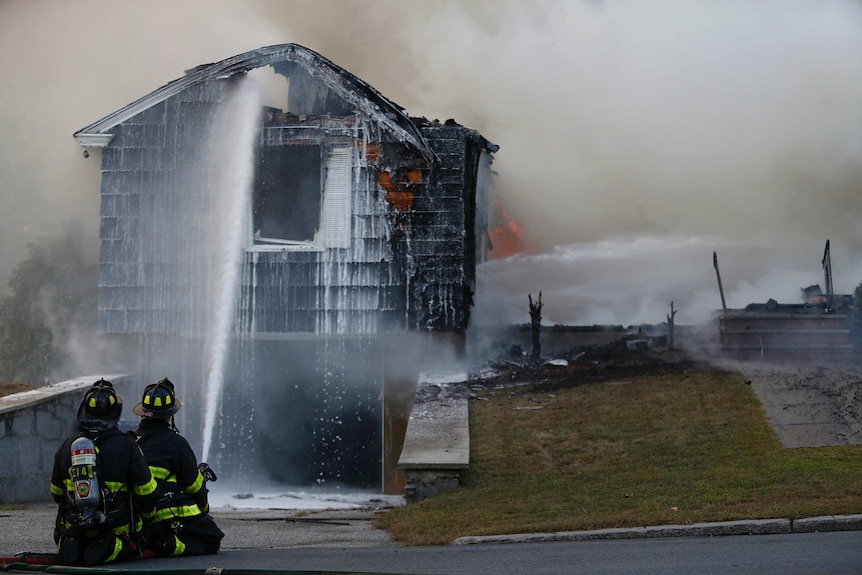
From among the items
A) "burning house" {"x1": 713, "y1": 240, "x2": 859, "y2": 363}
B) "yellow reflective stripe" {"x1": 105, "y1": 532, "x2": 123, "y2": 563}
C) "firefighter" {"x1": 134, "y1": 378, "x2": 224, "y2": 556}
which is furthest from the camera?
"burning house" {"x1": 713, "y1": 240, "x2": 859, "y2": 363}

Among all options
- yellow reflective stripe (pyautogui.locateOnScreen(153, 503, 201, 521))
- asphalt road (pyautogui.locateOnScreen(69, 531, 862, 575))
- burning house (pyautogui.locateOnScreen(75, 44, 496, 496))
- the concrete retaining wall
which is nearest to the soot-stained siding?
→ burning house (pyautogui.locateOnScreen(75, 44, 496, 496))

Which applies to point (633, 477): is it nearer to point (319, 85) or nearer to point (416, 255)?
point (416, 255)

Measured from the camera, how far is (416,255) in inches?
611

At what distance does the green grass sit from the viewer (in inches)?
338

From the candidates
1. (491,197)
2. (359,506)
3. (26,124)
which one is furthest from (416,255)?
(26,124)

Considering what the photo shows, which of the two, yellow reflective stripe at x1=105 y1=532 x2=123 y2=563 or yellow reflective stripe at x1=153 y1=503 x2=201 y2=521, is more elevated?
yellow reflective stripe at x1=153 y1=503 x2=201 y2=521

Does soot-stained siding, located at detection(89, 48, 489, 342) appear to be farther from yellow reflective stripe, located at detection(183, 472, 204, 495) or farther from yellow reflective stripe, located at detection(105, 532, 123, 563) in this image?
yellow reflective stripe, located at detection(105, 532, 123, 563)

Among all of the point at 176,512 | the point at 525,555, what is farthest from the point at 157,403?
the point at 525,555

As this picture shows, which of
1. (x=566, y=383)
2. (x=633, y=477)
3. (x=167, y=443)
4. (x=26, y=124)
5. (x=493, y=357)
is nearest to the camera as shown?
(x=167, y=443)

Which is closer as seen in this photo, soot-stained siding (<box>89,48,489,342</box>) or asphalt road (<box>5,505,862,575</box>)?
asphalt road (<box>5,505,862,575</box>)

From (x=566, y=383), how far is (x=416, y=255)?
297cm

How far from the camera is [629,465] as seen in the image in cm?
1098

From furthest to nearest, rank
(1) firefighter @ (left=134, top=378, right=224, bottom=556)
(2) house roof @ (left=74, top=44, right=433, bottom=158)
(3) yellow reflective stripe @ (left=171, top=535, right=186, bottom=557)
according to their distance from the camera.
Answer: (2) house roof @ (left=74, top=44, right=433, bottom=158)
(3) yellow reflective stripe @ (left=171, top=535, right=186, bottom=557)
(1) firefighter @ (left=134, top=378, right=224, bottom=556)

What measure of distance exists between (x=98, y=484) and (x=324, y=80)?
9888 millimetres
